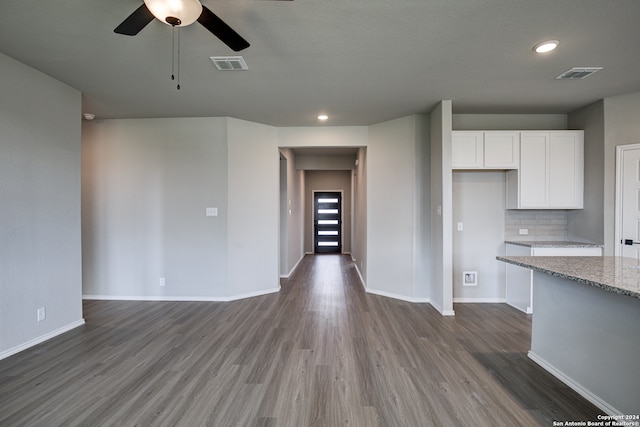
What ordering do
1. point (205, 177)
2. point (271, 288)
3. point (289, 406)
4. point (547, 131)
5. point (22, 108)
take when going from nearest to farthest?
point (289, 406)
point (22, 108)
point (547, 131)
point (205, 177)
point (271, 288)

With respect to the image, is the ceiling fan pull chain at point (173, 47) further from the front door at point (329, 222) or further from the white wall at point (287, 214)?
the front door at point (329, 222)

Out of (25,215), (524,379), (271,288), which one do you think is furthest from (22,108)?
(524,379)

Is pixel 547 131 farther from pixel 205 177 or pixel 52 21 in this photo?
pixel 52 21

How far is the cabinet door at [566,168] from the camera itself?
3758mm

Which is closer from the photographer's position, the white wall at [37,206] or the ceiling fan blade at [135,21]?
the ceiling fan blade at [135,21]

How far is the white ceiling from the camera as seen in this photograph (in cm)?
199

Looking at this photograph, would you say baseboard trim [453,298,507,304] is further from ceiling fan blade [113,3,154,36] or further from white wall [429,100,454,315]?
ceiling fan blade [113,3,154,36]

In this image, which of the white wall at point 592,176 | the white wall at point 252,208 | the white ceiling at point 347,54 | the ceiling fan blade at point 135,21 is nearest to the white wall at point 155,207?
the white wall at point 252,208

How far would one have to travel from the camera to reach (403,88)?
10.5ft

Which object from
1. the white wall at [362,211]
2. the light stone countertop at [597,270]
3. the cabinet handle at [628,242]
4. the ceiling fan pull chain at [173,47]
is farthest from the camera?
the white wall at [362,211]

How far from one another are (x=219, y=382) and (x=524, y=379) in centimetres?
233

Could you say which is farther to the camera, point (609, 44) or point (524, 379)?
point (609, 44)

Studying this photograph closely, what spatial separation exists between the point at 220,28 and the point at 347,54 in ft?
3.83

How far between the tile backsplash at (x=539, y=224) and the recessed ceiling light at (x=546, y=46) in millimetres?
2258
